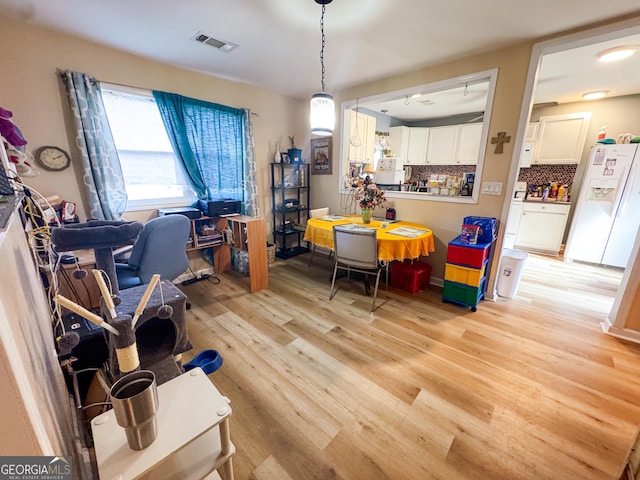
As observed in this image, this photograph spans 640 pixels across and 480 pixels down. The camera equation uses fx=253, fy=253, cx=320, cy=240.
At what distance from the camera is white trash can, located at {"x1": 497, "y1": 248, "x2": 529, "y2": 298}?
2549 mm

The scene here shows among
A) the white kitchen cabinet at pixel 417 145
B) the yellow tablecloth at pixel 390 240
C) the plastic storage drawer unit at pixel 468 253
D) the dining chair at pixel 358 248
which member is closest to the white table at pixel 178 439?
the dining chair at pixel 358 248

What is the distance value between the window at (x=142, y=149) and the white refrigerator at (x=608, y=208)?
17.8 ft

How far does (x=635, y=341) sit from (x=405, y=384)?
6.56 ft

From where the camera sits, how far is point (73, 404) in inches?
45.8

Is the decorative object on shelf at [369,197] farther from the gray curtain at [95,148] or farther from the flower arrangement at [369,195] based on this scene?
the gray curtain at [95,148]

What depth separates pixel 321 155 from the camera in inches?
154

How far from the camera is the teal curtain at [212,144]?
272 cm

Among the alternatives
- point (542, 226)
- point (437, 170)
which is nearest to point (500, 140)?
point (542, 226)

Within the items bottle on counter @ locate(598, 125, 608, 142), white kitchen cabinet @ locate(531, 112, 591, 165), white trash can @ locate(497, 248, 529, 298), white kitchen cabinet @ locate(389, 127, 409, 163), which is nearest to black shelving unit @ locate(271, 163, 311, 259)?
white kitchen cabinet @ locate(389, 127, 409, 163)

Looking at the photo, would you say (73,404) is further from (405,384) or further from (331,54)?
(331,54)

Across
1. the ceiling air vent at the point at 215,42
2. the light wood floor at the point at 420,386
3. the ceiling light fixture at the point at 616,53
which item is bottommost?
the light wood floor at the point at 420,386

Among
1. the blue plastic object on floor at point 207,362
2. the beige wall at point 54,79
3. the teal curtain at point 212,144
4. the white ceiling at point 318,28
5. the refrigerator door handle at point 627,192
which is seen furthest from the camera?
the refrigerator door handle at point 627,192

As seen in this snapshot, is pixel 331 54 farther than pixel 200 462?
Yes

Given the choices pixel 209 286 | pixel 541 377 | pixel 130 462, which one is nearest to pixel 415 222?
pixel 541 377
